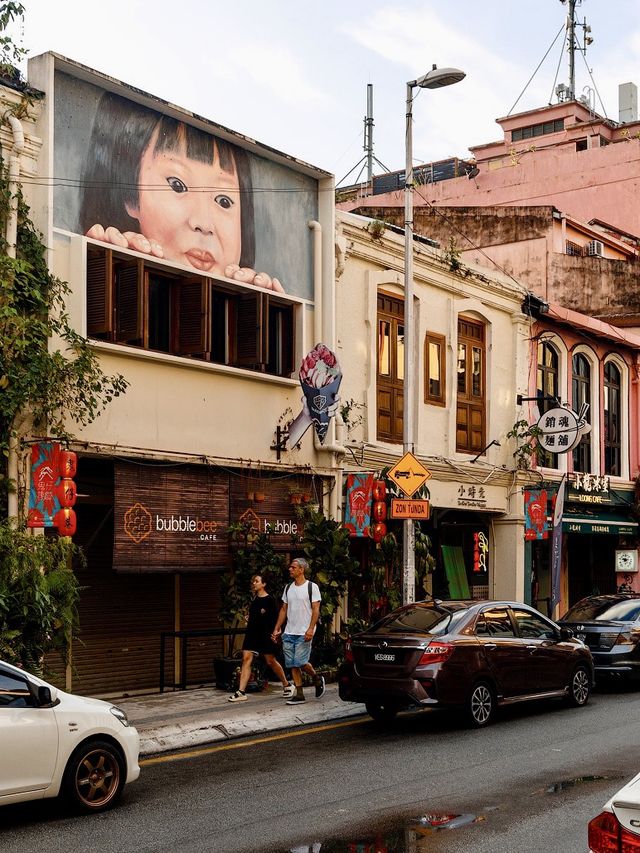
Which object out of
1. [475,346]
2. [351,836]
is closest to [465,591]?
[475,346]

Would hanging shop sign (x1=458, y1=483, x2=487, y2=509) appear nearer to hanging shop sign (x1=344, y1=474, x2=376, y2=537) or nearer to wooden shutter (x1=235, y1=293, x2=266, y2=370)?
hanging shop sign (x1=344, y1=474, x2=376, y2=537)

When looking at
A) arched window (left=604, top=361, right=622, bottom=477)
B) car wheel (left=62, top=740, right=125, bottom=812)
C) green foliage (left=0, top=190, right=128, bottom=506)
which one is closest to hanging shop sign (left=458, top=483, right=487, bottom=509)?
arched window (left=604, top=361, right=622, bottom=477)

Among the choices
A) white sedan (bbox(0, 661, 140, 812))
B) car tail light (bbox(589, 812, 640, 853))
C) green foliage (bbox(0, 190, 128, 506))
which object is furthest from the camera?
green foliage (bbox(0, 190, 128, 506))

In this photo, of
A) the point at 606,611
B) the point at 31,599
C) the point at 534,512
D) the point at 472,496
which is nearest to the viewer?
the point at 31,599

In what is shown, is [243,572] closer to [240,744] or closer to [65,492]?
[65,492]

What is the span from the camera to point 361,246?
20.1 metres

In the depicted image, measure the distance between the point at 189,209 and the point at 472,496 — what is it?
968 centimetres

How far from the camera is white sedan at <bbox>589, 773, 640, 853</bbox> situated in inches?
178

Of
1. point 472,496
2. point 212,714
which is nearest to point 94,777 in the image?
point 212,714

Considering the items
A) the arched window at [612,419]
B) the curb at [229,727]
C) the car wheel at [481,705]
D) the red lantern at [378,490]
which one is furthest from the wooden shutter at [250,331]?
the arched window at [612,419]

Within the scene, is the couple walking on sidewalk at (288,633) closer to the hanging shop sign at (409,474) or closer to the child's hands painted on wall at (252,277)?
the hanging shop sign at (409,474)

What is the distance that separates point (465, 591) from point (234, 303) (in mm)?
9712

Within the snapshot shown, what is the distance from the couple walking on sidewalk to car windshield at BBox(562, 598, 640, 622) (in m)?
5.76

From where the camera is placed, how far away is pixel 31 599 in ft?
41.1
